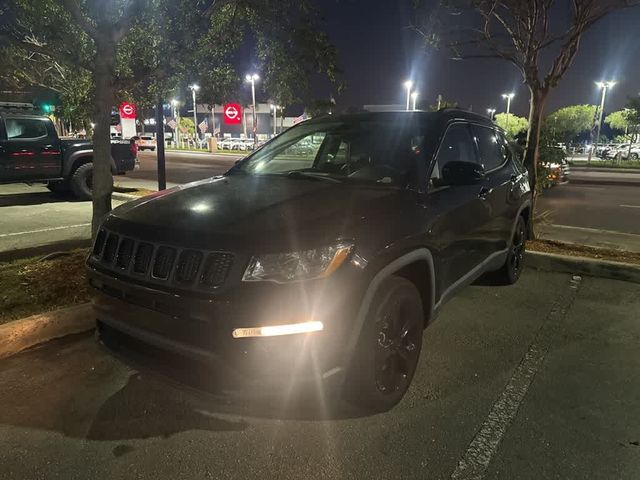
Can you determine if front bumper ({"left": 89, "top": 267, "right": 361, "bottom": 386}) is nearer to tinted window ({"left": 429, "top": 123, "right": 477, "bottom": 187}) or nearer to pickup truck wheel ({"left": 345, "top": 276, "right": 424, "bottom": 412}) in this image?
pickup truck wheel ({"left": 345, "top": 276, "right": 424, "bottom": 412})

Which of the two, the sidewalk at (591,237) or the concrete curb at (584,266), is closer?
the concrete curb at (584,266)

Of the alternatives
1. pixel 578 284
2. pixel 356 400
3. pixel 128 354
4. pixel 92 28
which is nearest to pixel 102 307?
pixel 128 354

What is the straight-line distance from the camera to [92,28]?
14.7 ft

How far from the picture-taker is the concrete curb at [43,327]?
3540 mm

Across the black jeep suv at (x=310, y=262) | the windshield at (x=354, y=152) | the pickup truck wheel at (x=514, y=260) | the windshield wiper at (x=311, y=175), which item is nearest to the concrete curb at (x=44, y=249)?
the windshield at (x=354, y=152)

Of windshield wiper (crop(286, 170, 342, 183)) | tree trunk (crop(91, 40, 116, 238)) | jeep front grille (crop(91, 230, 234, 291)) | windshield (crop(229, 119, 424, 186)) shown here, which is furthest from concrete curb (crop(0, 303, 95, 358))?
windshield wiper (crop(286, 170, 342, 183))

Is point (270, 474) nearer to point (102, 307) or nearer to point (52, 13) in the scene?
point (102, 307)

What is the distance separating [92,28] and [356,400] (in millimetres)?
4010

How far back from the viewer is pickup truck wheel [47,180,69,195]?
11.4m

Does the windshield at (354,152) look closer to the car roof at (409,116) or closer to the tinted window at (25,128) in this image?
the car roof at (409,116)

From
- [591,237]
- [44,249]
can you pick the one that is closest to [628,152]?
[591,237]

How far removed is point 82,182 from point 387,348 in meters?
10.5

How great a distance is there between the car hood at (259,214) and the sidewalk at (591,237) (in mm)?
5296

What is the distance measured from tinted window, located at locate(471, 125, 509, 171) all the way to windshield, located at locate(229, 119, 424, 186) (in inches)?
39.3
